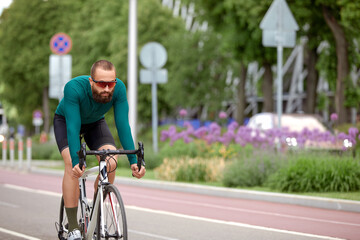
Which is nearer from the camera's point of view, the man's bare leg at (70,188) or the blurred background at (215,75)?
the man's bare leg at (70,188)

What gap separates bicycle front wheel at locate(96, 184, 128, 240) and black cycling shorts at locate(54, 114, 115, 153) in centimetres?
69

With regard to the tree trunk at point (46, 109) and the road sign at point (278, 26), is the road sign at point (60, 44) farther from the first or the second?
the tree trunk at point (46, 109)

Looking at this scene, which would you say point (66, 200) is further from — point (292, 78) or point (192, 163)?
point (292, 78)

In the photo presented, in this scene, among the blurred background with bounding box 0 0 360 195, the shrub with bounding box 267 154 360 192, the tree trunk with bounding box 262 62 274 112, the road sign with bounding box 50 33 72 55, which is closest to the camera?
the shrub with bounding box 267 154 360 192

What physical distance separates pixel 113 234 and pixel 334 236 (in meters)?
4.35

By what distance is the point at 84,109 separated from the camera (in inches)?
249

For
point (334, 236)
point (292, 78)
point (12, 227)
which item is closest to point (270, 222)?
point (334, 236)

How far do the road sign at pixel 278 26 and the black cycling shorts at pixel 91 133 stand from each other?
11.2 metres

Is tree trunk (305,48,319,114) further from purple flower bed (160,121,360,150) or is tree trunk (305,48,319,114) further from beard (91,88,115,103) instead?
beard (91,88,115,103)

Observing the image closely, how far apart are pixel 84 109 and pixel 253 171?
10.5 meters

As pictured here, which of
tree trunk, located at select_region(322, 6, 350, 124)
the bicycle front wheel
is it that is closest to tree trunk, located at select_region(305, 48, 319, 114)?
tree trunk, located at select_region(322, 6, 350, 124)

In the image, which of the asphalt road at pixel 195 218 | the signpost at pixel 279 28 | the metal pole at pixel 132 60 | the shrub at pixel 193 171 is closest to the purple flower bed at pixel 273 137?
the signpost at pixel 279 28

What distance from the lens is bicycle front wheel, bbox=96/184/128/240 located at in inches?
225

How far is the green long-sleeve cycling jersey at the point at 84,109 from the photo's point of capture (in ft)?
20.0
